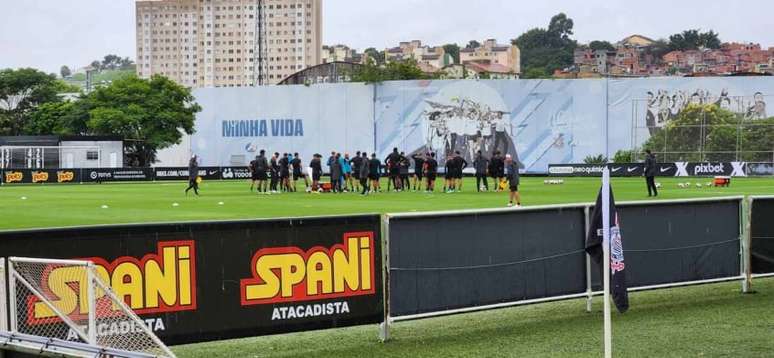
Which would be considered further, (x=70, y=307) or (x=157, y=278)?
(x=157, y=278)

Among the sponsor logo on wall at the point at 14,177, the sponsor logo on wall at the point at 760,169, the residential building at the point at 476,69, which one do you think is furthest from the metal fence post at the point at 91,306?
the residential building at the point at 476,69

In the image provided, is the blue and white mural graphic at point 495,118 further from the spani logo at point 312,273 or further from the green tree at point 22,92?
the spani logo at point 312,273

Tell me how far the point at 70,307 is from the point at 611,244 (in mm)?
4555

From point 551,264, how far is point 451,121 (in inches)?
2913

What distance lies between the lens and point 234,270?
10.7 m

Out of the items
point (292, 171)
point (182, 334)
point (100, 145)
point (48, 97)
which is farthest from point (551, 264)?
point (48, 97)

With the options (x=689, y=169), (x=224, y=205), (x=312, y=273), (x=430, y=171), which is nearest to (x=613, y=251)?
(x=312, y=273)

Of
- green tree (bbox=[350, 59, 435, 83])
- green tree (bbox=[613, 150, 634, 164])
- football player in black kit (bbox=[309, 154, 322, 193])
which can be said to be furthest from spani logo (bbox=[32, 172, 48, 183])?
green tree (bbox=[613, 150, 634, 164])

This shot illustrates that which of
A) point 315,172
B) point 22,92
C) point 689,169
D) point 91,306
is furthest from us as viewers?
point 22,92

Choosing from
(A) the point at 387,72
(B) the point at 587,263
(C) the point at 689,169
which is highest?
(A) the point at 387,72

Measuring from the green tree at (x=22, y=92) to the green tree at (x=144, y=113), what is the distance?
30.4 m

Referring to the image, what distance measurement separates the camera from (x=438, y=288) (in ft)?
39.1

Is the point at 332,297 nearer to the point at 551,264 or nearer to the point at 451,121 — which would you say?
the point at 551,264

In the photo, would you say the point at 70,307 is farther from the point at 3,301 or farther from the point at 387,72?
the point at 387,72
